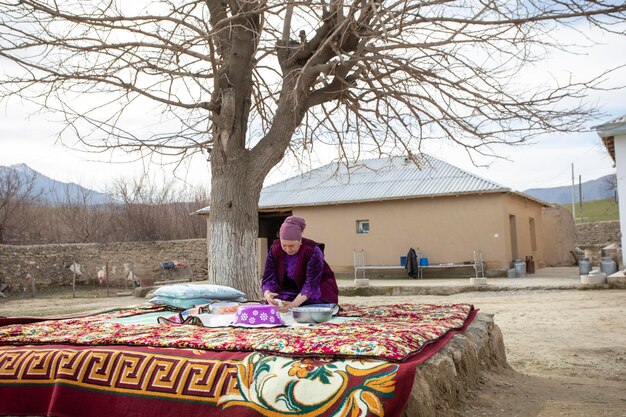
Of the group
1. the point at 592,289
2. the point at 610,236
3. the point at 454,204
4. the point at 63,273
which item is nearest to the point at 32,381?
the point at 592,289

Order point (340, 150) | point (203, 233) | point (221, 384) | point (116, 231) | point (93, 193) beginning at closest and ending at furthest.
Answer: point (221, 384), point (340, 150), point (116, 231), point (203, 233), point (93, 193)

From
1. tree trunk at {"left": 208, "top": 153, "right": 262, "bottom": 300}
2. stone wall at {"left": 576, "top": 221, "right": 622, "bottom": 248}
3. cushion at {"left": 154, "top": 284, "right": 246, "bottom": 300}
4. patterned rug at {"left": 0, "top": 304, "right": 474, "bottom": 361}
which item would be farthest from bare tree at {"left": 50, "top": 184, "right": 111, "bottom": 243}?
patterned rug at {"left": 0, "top": 304, "right": 474, "bottom": 361}

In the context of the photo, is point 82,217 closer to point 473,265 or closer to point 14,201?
point 14,201

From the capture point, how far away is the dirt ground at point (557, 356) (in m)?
3.88

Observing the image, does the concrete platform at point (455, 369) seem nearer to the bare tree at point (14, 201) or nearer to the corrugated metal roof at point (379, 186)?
the corrugated metal roof at point (379, 186)

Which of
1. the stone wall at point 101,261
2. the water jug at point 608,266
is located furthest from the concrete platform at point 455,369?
the stone wall at point 101,261

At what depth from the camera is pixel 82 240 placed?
29.5 m

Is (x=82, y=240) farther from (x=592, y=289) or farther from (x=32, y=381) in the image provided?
(x=32, y=381)

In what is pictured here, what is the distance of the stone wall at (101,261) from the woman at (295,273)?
1746cm

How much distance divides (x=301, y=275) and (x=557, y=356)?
3083 mm

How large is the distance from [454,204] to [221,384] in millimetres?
15407

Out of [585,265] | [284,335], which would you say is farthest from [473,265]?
[284,335]

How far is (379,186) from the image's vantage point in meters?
19.6

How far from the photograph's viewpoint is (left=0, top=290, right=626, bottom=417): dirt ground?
388 centimetres
